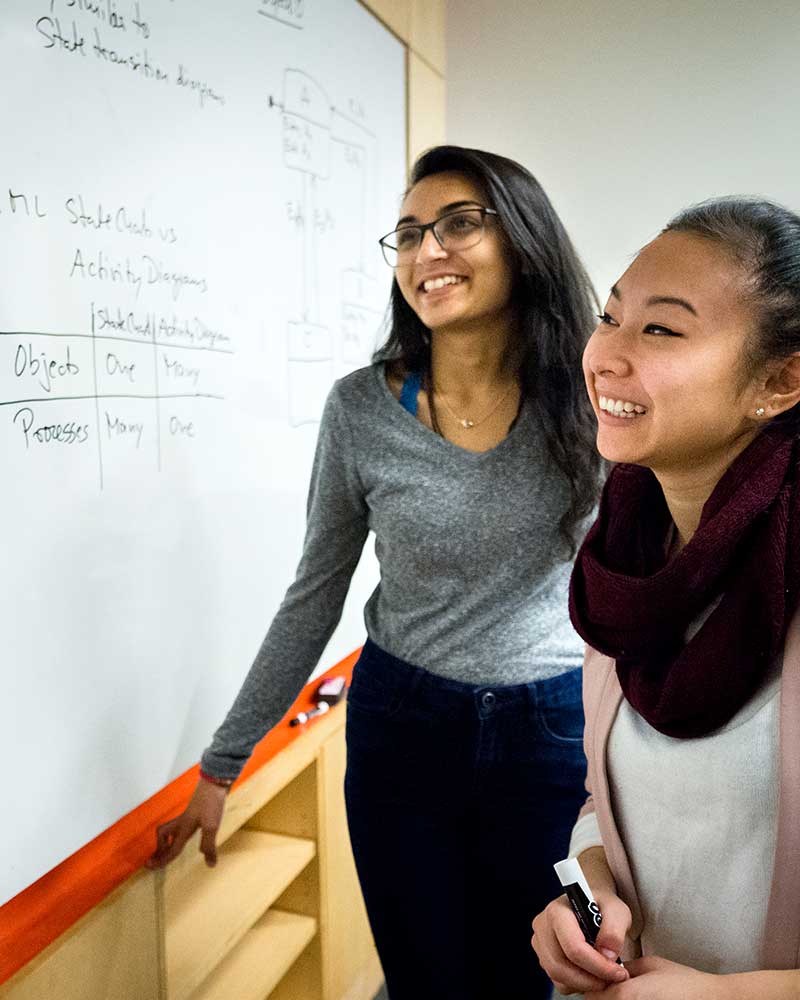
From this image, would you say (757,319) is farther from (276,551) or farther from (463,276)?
(276,551)

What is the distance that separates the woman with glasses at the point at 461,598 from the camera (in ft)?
4.03

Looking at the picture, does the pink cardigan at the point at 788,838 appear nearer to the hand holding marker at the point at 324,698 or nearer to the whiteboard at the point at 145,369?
the whiteboard at the point at 145,369

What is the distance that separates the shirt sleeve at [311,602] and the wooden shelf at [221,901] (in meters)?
0.24

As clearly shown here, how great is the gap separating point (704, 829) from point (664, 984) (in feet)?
0.45

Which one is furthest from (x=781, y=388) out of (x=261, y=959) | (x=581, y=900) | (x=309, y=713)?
(x=261, y=959)

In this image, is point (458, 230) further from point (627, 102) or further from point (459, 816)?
point (627, 102)

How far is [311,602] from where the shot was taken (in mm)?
1330

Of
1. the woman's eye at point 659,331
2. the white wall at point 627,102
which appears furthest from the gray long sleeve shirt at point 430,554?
the white wall at point 627,102

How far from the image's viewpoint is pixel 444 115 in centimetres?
266

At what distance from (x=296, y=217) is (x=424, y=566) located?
0.80m

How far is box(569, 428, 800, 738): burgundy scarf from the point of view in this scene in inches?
30.5

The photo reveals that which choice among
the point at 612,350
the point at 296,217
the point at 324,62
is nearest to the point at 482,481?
the point at 612,350

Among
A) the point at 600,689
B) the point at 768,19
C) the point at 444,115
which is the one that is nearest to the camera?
the point at 600,689

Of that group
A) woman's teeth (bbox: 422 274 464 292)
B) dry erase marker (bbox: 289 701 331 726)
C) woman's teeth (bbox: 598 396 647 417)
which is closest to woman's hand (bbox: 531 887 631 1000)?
woman's teeth (bbox: 598 396 647 417)
